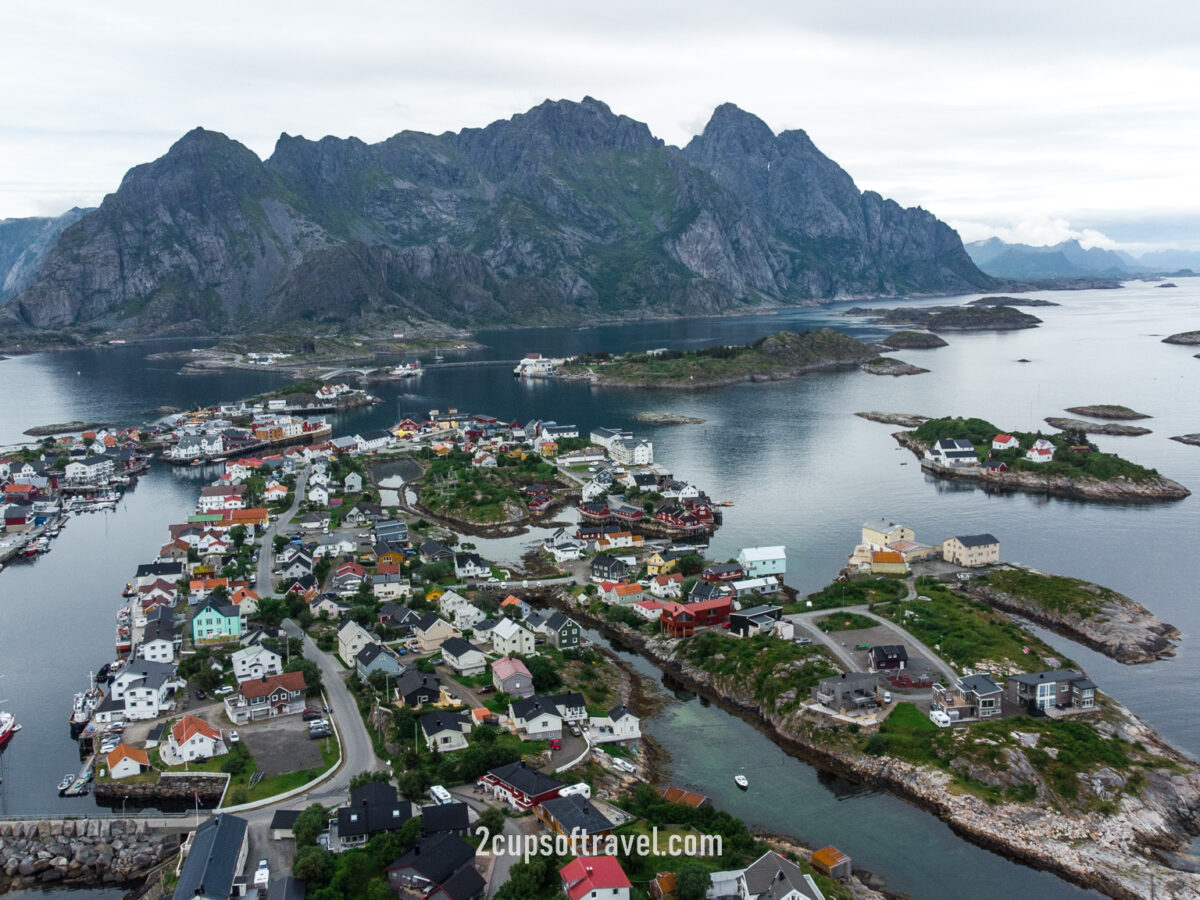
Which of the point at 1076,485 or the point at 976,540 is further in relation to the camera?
the point at 1076,485

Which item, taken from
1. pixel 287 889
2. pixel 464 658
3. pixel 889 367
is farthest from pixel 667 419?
pixel 287 889

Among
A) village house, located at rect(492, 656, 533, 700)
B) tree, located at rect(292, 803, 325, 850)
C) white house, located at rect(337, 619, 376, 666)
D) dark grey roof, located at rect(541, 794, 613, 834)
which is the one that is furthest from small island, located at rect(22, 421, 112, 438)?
dark grey roof, located at rect(541, 794, 613, 834)

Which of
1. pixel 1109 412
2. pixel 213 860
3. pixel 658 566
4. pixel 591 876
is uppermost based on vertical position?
pixel 591 876

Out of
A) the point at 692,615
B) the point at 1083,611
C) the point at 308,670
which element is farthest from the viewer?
the point at 1083,611

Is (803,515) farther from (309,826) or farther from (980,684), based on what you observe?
(309,826)

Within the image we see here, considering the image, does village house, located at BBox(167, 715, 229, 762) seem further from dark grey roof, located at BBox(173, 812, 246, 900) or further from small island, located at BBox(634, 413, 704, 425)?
small island, located at BBox(634, 413, 704, 425)

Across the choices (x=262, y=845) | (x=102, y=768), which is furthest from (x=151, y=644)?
(x=262, y=845)

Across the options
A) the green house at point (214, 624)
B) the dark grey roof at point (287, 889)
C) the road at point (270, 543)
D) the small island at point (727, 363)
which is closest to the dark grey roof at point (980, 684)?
the dark grey roof at point (287, 889)

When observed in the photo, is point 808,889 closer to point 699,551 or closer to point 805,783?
point 805,783
